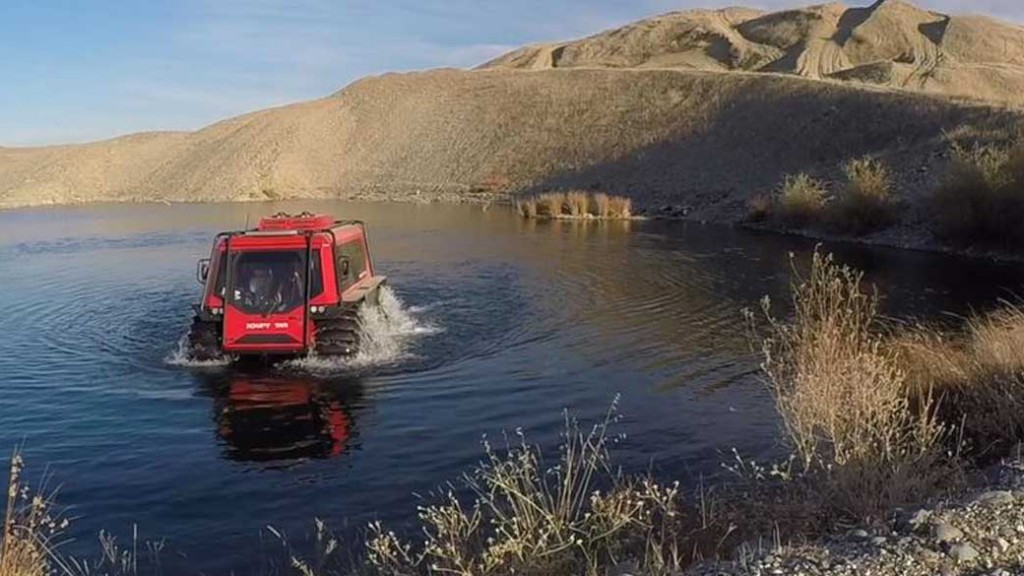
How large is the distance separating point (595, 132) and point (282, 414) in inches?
2552

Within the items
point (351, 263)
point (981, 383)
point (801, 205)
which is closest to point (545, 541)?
point (981, 383)

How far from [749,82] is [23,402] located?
64211mm

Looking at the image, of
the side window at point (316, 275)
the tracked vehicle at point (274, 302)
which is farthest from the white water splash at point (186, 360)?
the side window at point (316, 275)

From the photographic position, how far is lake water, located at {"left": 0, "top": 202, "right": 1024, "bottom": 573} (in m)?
10.8

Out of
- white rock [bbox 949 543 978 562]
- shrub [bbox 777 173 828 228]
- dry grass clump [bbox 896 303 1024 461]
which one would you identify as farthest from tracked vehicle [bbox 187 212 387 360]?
shrub [bbox 777 173 828 228]

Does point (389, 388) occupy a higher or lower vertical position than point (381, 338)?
lower

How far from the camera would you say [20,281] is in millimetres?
29297

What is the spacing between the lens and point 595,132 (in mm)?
76062

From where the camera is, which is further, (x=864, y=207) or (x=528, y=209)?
(x=528, y=209)

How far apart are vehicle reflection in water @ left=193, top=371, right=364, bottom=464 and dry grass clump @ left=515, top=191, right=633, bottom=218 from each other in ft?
117

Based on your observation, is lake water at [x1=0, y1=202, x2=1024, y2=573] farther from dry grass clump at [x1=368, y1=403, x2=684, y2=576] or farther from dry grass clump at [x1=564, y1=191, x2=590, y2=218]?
dry grass clump at [x1=564, y1=191, x2=590, y2=218]

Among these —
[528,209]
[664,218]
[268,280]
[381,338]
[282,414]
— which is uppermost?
[528,209]

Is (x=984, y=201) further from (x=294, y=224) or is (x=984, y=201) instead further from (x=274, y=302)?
(x=274, y=302)

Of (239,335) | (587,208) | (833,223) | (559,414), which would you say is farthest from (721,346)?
(587,208)
